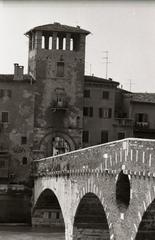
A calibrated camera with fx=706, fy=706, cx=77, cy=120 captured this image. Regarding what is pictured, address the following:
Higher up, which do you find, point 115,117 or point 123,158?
point 115,117

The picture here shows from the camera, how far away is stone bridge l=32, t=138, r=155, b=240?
27.9 meters

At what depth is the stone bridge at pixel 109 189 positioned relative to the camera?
27.9 metres

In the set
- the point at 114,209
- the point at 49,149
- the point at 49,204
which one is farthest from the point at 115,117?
the point at 114,209

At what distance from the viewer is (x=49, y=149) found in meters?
69.9

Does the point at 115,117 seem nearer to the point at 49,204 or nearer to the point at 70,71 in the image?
the point at 70,71

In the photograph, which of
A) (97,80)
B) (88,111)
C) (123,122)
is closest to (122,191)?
(88,111)

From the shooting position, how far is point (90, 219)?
43.0 meters

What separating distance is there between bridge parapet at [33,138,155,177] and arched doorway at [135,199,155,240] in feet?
4.68

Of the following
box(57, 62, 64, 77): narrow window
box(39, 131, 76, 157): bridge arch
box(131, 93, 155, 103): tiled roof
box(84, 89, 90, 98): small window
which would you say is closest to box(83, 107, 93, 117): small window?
box(84, 89, 90, 98): small window

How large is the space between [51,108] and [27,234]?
Answer: 17.1m

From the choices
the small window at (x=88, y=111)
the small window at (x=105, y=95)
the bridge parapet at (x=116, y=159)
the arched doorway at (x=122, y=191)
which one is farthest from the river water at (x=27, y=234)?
the arched doorway at (x=122, y=191)

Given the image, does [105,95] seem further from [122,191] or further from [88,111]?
[122,191]

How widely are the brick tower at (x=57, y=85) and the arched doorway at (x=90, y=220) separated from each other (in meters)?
25.7

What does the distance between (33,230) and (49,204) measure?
4272mm
